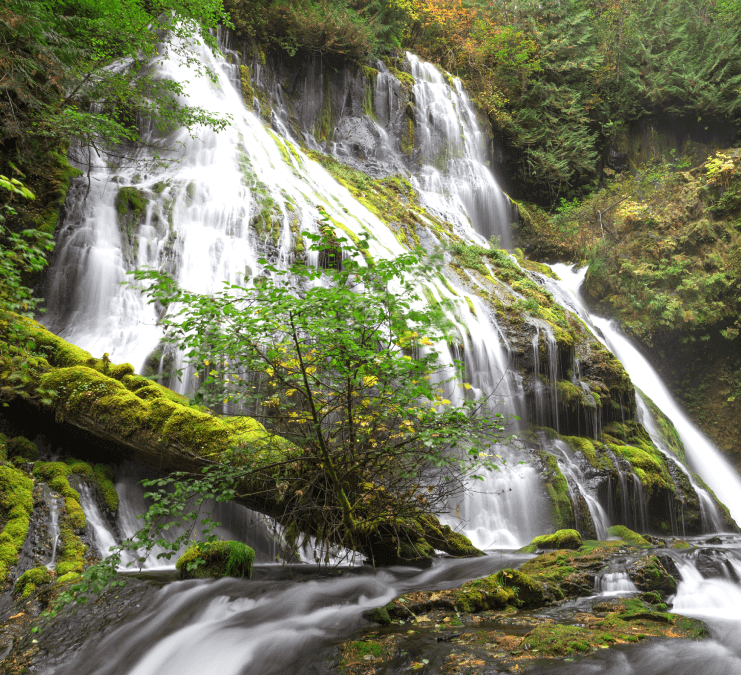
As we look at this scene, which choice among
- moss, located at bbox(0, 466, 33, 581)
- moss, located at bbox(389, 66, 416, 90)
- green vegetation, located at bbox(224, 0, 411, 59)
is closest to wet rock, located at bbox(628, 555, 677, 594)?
moss, located at bbox(0, 466, 33, 581)

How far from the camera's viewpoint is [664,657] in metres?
2.99

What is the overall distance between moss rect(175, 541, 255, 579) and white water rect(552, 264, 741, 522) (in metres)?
11.9

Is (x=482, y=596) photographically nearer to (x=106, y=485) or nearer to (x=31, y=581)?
(x=31, y=581)

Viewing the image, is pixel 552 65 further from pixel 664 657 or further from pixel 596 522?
pixel 664 657

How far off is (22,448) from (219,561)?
275 cm

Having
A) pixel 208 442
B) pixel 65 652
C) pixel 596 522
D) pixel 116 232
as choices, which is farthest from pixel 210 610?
pixel 116 232

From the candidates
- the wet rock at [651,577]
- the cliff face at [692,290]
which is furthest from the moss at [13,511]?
the cliff face at [692,290]

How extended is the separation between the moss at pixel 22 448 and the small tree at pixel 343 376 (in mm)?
2908

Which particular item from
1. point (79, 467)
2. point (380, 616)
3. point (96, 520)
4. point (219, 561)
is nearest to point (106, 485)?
point (79, 467)

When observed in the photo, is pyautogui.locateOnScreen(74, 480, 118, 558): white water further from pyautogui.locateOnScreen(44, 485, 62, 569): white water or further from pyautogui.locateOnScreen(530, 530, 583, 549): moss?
pyautogui.locateOnScreen(530, 530, 583, 549): moss

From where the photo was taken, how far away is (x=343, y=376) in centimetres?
335

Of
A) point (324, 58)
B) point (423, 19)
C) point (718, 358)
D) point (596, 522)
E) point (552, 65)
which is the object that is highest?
point (423, 19)

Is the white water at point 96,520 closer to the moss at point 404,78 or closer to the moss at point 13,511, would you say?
the moss at point 13,511

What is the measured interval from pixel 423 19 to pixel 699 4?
1259 cm
